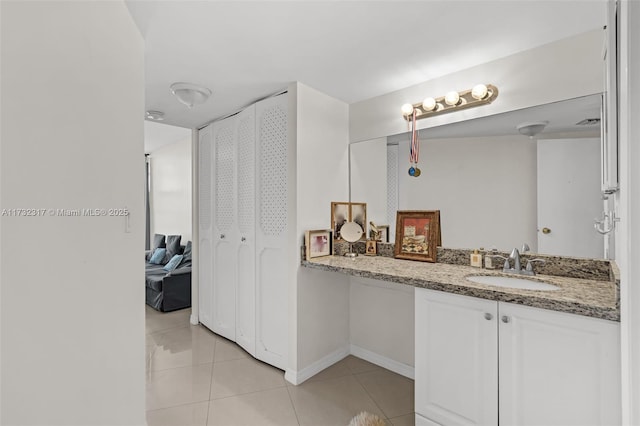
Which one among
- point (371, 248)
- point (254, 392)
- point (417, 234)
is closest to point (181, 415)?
point (254, 392)

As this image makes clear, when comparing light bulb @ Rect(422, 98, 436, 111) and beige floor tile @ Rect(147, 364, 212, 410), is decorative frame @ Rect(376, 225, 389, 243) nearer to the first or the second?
light bulb @ Rect(422, 98, 436, 111)

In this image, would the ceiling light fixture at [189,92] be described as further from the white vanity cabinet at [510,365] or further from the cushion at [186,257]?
the cushion at [186,257]

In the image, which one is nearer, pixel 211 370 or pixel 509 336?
pixel 509 336

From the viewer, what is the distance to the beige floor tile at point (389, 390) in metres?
2.06

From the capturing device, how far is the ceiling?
150 cm

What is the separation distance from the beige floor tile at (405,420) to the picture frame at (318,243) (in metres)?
1.18

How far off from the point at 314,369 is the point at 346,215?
127 centimetres

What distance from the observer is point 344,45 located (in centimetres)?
185

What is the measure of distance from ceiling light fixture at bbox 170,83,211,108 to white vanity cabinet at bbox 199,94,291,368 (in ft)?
1.47

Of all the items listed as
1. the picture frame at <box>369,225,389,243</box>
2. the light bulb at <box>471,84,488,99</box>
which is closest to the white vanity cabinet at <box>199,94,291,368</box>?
the picture frame at <box>369,225,389,243</box>

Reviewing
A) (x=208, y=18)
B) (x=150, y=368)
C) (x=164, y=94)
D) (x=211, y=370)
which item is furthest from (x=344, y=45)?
(x=150, y=368)

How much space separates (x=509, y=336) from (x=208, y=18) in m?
2.11

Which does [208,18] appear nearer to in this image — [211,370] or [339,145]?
[339,145]

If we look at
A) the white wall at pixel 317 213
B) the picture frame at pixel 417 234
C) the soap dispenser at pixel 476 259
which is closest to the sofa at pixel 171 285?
the white wall at pixel 317 213
